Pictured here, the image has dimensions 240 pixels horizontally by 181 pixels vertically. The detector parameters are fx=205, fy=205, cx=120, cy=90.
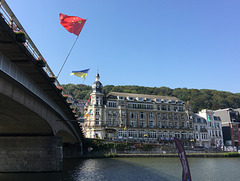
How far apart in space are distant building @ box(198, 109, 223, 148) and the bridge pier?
85781 millimetres

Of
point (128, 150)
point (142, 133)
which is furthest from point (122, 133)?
point (128, 150)

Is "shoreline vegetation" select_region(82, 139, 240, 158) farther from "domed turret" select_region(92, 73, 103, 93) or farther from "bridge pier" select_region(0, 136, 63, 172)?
"bridge pier" select_region(0, 136, 63, 172)

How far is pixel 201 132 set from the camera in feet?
315

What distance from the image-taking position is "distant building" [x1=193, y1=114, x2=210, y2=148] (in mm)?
94375

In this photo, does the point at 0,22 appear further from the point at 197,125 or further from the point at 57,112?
the point at 197,125

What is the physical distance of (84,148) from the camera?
6638 cm

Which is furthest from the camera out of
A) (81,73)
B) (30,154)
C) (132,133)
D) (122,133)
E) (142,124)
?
(142,124)

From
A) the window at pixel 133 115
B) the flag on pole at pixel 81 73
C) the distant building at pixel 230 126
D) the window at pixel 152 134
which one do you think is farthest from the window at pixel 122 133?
the flag on pole at pixel 81 73

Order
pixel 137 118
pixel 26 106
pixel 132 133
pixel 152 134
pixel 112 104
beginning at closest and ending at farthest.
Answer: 1. pixel 26 106
2. pixel 132 133
3. pixel 112 104
4. pixel 152 134
5. pixel 137 118

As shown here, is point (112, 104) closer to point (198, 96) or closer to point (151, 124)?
point (151, 124)

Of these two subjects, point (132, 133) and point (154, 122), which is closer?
point (132, 133)

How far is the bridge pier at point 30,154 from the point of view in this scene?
27962mm

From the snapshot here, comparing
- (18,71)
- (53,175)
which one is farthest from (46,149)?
(18,71)

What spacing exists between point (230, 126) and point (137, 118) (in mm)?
48561
